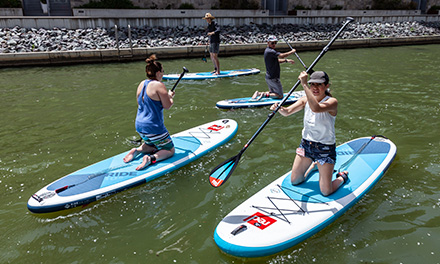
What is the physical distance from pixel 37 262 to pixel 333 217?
3638 millimetres

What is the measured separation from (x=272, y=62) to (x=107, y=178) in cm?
553

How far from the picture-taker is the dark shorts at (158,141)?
16.9 ft

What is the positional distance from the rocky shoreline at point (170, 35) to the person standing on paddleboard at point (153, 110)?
13229 millimetres

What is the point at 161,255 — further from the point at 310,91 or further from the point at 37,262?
the point at 310,91

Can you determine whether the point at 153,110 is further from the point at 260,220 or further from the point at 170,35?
the point at 170,35

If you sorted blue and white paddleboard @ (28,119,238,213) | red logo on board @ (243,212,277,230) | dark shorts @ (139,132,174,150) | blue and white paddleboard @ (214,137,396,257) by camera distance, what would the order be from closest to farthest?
blue and white paddleboard @ (214,137,396,257), red logo on board @ (243,212,277,230), blue and white paddleboard @ (28,119,238,213), dark shorts @ (139,132,174,150)

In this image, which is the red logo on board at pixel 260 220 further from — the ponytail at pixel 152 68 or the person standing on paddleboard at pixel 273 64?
the person standing on paddleboard at pixel 273 64

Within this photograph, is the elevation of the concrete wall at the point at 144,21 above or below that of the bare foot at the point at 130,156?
above

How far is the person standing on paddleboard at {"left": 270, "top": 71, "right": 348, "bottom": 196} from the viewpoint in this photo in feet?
12.0

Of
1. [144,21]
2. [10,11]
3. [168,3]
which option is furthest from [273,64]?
[10,11]

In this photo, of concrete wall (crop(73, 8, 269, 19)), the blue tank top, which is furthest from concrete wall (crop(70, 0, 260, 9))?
the blue tank top

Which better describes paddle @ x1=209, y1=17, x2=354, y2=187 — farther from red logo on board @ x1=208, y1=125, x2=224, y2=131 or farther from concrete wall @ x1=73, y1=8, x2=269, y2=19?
concrete wall @ x1=73, y1=8, x2=269, y2=19

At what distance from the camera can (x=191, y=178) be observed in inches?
203

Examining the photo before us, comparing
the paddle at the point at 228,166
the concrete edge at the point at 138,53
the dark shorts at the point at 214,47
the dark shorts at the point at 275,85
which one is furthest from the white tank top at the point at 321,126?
the concrete edge at the point at 138,53
